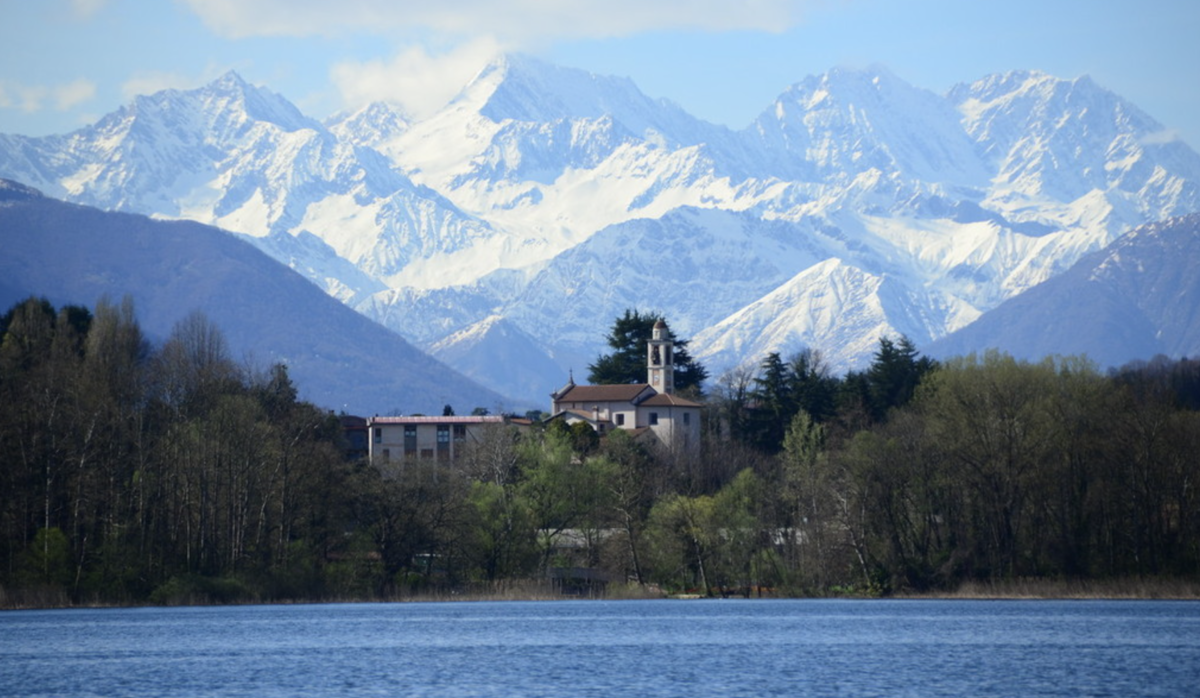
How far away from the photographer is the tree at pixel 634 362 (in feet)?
495

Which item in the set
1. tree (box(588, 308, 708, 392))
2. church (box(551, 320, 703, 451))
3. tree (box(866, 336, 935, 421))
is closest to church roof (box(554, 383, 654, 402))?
church (box(551, 320, 703, 451))

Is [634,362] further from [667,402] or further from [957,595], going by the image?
[957,595]

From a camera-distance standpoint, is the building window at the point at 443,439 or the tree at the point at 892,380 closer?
the tree at the point at 892,380

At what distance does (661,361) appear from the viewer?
146 meters

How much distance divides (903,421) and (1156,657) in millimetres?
41428

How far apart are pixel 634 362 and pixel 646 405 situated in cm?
1233

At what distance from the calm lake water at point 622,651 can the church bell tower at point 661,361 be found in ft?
201

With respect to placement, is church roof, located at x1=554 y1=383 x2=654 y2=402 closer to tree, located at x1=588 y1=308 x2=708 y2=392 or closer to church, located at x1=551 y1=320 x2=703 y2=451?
church, located at x1=551 y1=320 x2=703 y2=451

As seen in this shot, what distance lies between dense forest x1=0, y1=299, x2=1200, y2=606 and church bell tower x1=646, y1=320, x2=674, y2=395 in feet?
155

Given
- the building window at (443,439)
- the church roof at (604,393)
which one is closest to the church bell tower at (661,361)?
the church roof at (604,393)

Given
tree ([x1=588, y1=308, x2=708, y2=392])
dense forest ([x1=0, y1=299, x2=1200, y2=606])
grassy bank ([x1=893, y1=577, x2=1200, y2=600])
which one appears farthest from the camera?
tree ([x1=588, y1=308, x2=708, y2=392])

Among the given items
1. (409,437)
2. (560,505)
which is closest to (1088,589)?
(560,505)

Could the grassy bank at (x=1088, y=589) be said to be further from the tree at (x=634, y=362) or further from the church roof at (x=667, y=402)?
the tree at (x=634, y=362)

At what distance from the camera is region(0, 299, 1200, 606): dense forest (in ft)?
267
